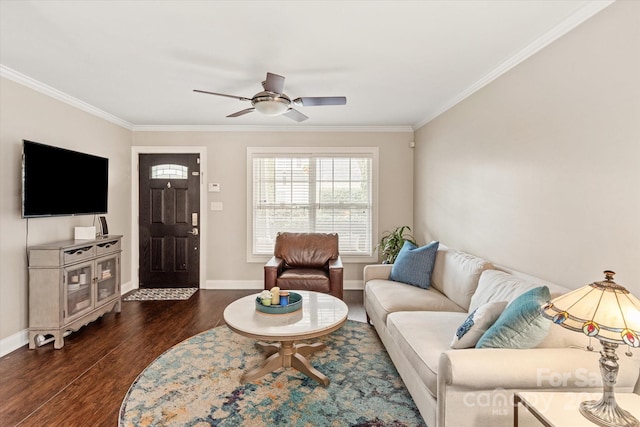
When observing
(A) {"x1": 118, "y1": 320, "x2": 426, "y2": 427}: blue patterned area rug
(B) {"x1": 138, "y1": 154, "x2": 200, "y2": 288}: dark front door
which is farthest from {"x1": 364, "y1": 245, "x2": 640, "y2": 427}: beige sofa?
(B) {"x1": 138, "y1": 154, "x2": 200, "y2": 288}: dark front door

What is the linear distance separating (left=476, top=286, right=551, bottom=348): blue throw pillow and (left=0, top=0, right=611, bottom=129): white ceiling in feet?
5.65

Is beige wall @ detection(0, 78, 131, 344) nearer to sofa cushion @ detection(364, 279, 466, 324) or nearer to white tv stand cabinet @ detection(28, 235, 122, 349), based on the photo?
white tv stand cabinet @ detection(28, 235, 122, 349)

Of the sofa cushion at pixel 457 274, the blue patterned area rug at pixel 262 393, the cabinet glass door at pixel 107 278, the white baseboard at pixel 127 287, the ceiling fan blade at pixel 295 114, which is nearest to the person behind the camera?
the blue patterned area rug at pixel 262 393

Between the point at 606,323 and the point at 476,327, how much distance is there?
64cm

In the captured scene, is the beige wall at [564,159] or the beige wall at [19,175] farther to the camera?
the beige wall at [19,175]

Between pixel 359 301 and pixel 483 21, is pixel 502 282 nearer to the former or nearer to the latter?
pixel 483 21

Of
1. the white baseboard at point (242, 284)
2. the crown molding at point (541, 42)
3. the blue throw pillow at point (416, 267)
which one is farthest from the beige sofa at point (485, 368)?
the white baseboard at point (242, 284)

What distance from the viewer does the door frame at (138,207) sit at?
4.99 metres

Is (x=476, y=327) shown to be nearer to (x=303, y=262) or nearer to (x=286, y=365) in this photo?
(x=286, y=365)

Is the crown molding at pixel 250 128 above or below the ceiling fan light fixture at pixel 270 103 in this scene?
above

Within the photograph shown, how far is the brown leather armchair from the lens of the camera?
3.75 metres

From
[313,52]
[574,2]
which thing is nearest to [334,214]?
[313,52]

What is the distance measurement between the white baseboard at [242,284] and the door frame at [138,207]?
5.8 inches

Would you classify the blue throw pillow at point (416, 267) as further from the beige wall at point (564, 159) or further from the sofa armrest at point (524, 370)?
the sofa armrest at point (524, 370)
